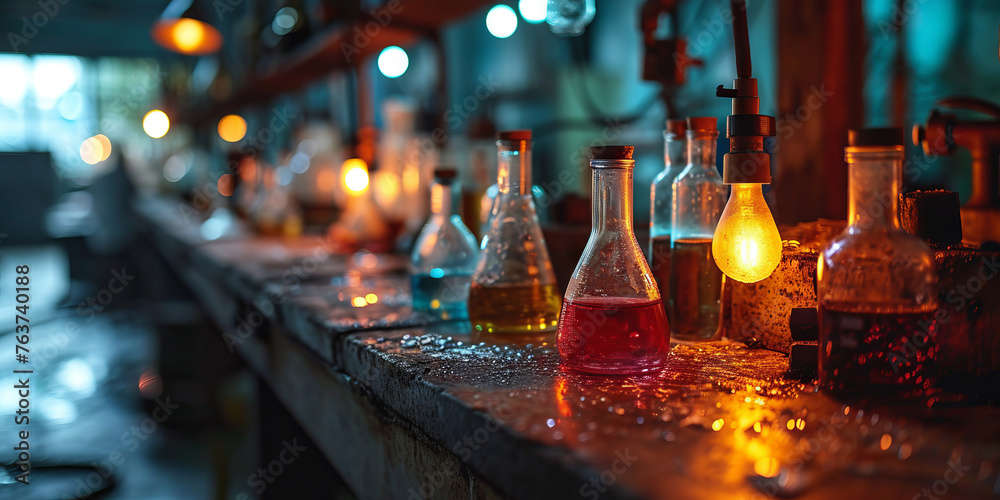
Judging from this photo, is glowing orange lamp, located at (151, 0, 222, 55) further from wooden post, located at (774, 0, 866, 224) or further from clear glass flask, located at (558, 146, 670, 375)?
clear glass flask, located at (558, 146, 670, 375)

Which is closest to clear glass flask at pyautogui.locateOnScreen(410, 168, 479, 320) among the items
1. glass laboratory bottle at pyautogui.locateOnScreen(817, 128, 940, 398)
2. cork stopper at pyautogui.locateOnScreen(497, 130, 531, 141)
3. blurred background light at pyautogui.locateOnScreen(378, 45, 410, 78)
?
cork stopper at pyautogui.locateOnScreen(497, 130, 531, 141)

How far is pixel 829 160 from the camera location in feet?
4.11

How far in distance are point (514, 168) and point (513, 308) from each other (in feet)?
0.70

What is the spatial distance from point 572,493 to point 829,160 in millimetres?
959

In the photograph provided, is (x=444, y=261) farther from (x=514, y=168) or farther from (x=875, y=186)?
(x=875, y=186)

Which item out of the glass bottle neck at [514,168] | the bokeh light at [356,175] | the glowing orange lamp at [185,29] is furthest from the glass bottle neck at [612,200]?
the glowing orange lamp at [185,29]

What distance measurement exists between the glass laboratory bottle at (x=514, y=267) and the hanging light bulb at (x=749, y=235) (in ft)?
1.03

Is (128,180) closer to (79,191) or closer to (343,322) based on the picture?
(343,322)

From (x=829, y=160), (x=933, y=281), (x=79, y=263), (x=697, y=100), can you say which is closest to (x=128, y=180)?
(x=79, y=263)

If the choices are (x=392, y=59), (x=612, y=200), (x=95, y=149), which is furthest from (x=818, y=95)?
(x=95, y=149)

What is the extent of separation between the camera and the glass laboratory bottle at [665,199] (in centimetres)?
102

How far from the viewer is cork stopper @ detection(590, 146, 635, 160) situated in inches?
31.7

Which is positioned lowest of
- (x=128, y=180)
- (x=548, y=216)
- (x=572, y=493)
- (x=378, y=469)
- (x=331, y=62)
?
(x=378, y=469)

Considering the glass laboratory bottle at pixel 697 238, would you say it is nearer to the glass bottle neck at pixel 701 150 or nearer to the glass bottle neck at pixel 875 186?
the glass bottle neck at pixel 701 150
